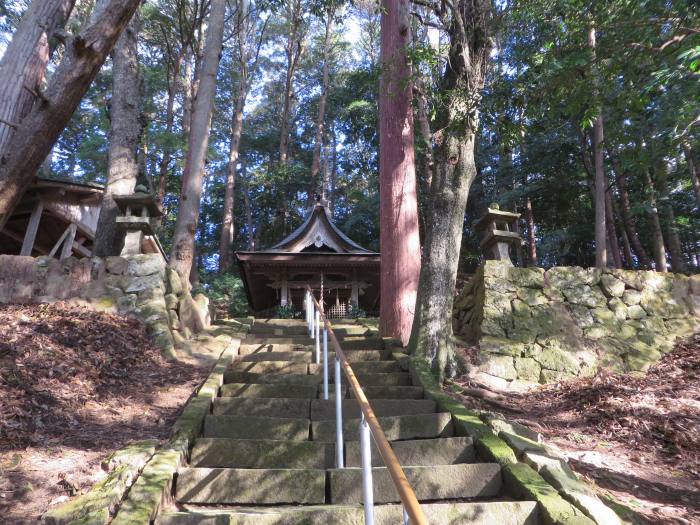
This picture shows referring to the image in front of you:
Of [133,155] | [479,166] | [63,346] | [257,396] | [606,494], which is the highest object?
[479,166]

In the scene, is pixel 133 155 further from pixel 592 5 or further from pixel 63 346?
pixel 592 5

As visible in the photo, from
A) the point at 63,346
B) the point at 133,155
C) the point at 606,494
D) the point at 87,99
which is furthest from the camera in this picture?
the point at 87,99

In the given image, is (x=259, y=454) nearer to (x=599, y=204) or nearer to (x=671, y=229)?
(x=599, y=204)

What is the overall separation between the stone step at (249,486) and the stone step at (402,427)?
2.65 ft

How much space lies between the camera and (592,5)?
20.1ft

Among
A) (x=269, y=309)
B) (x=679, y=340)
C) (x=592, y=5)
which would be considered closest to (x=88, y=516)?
(x=592, y=5)

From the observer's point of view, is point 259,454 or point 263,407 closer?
point 259,454

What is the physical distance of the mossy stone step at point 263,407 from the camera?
452 cm

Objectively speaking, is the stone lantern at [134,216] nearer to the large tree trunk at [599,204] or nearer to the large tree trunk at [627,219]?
the large tree trunk at [599,204]

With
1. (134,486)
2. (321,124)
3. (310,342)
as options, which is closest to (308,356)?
(310,342)

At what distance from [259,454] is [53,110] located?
145 inches

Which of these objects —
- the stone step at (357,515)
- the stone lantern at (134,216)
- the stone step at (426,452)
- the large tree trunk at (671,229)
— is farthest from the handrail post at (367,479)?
the large tree trunk at (671,229)

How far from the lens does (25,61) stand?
5621 mm

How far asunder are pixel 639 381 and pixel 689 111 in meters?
4.00
